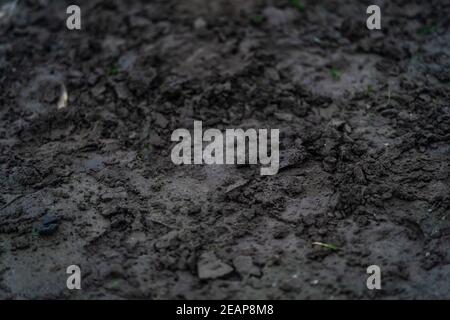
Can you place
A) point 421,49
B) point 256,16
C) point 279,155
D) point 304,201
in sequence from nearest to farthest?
point 304,201 → point 279,155 → point 421,49 → point 256,16

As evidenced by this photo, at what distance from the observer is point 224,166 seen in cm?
400

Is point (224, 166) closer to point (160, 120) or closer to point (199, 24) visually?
point (160, 120)

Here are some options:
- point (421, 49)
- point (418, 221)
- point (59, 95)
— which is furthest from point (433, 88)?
point (59, 95)

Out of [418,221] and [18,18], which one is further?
[18,18]

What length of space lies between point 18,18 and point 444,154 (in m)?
3.95

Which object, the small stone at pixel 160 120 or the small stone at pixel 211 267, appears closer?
the small stone at pixel 211 267

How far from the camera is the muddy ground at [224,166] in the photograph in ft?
10.9

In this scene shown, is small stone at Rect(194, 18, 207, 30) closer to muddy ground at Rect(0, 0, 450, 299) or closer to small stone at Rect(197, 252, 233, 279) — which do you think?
muddy ground at Rect(0, 0, 450, 299)

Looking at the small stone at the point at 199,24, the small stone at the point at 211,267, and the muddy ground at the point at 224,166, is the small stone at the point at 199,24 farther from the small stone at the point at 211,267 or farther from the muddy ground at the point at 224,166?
the small stone at the point at 211,267

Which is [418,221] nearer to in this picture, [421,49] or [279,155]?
[279,155]

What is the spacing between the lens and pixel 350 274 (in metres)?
3.25

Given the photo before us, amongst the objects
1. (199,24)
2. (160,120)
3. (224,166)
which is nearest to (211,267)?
(224,166)

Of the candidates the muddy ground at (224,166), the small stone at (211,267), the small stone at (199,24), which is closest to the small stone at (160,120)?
the muddy ground at (224,166)
